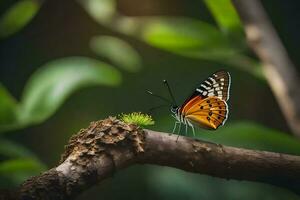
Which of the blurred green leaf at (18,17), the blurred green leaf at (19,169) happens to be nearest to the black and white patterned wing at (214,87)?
the blurred green leaf at (19,169)

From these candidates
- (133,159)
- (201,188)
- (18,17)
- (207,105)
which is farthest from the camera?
(18,17)

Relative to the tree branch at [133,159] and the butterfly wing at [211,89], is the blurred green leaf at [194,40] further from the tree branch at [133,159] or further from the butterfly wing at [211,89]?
the tree branch at [133,159]

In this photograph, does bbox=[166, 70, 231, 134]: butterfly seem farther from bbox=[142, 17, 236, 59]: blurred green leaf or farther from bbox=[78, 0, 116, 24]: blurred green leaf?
bbox=[78, 0, 116, 24]: blurred green leaf

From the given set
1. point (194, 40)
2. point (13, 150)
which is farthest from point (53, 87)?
point (194, 40)

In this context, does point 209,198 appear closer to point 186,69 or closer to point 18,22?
point 186,69

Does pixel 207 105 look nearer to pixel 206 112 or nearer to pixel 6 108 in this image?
pixel 206 112

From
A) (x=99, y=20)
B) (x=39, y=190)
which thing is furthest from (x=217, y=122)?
(x=99, y=20)
